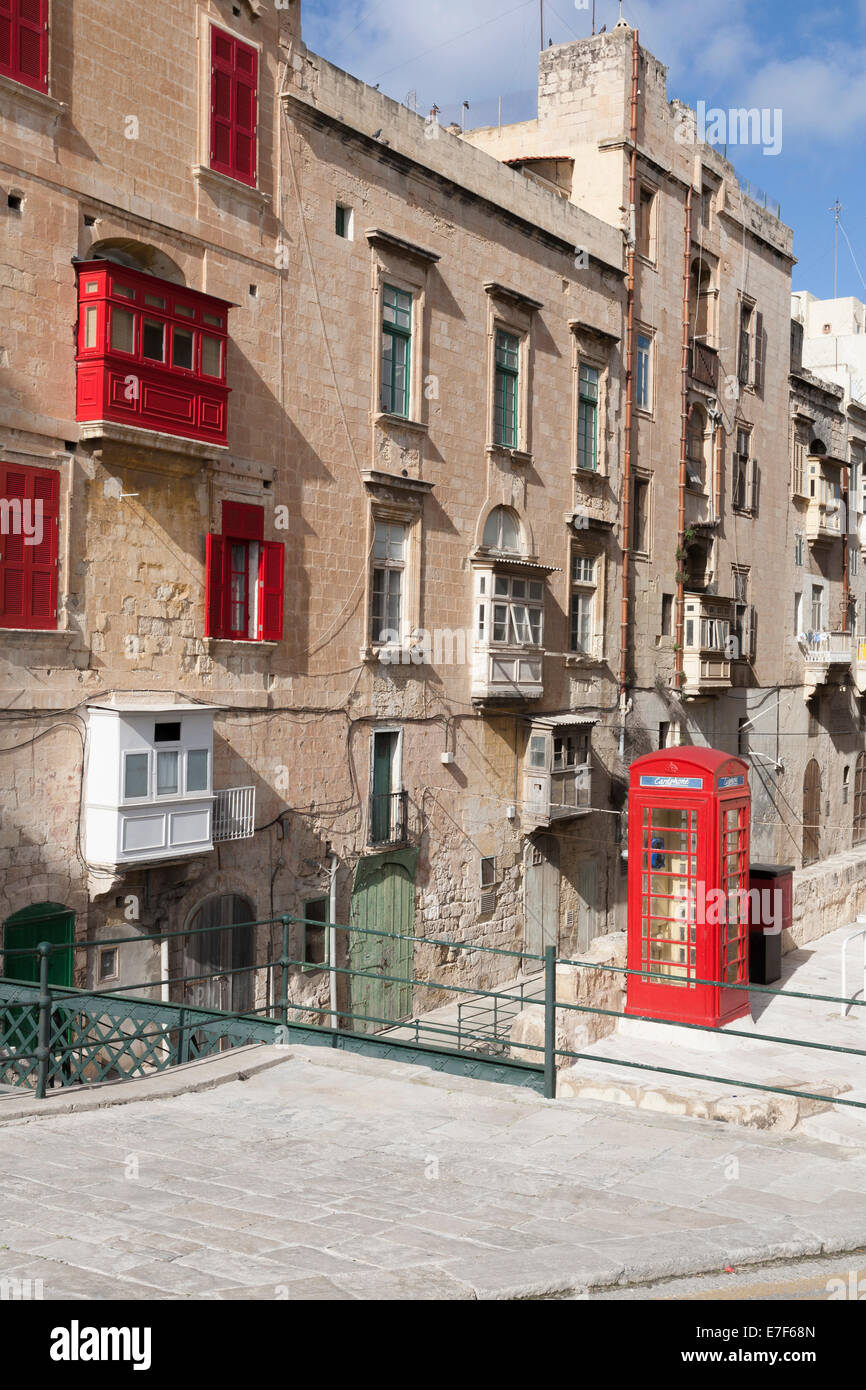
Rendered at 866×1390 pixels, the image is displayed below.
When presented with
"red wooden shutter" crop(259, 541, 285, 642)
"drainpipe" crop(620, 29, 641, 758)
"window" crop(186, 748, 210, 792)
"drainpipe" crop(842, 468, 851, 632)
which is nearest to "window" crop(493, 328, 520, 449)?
"drainpipe" crop(620, 29, 641, 758)

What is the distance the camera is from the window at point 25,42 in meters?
14.2

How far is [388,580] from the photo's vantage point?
68.5 ft

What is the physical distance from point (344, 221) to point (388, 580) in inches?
229

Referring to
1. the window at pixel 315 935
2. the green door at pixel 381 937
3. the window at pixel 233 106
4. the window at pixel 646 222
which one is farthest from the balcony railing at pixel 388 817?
the window at pixel 646 222

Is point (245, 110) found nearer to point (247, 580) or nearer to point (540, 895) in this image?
point (247, 580)

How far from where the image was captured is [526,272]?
24.2 m

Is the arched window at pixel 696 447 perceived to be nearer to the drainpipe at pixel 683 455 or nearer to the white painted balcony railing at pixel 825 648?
the drainpipe at pixel 683 455

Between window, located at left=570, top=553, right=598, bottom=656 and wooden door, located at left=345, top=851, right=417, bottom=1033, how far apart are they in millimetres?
7460

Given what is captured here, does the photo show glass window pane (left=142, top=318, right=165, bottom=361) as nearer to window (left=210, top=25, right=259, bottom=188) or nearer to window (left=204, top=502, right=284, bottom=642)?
window (left=204, top=502, right=284, bottom=642)

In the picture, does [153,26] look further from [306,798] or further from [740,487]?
[740,487]

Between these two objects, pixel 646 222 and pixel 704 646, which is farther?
pixel 704 646

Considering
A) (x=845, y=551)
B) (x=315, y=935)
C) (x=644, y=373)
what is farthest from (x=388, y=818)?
(x=845, y=551)

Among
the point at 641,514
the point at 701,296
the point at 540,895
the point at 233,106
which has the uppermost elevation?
the point at 701,296
